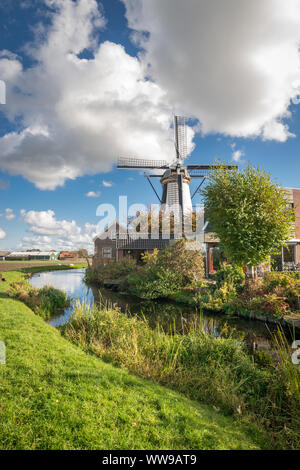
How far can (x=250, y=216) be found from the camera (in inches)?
462

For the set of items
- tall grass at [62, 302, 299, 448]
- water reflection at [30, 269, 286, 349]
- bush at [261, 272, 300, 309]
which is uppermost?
bush at [261, 272, 300, 309]

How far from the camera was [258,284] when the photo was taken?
11750mm

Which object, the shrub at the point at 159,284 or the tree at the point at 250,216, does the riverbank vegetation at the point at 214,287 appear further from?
the tree at the point at 250,216

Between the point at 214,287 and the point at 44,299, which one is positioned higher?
the point at 214,287

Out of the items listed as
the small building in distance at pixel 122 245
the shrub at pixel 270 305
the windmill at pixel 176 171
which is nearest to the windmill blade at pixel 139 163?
the windmill at pixel 176 171

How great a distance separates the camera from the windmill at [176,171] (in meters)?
25.9

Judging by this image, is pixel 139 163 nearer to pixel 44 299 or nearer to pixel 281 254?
pixel 281 254

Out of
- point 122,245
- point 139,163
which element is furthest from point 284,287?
point 139,163

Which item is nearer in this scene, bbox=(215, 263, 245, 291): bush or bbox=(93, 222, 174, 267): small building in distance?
bbox=(215, 263, 245, 291): bush

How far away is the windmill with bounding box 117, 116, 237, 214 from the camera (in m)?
25.9

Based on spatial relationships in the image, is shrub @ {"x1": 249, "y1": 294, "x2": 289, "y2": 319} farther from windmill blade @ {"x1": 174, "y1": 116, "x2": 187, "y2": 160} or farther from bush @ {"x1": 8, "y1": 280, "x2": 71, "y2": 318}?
windmill blade @ {"x1": 174, "y1": 116, "x2": 187, "y2": 160}

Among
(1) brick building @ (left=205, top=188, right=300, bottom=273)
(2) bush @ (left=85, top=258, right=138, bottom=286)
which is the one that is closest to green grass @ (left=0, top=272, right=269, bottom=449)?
(1) brick building @ (left=205, top=188, right=300, bottom=273)

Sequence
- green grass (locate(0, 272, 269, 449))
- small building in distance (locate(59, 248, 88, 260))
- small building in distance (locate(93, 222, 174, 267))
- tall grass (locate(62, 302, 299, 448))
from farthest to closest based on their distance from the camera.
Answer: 1. small building in distance (locate(59, 248, 88, 260))
2. small building in distance (locate(93, 222, 174, 267))
3. tall grass (locate(62, 302, 299, 448))
4. green grass (locate(0, 272, 269, 449))

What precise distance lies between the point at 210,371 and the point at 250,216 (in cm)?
844
